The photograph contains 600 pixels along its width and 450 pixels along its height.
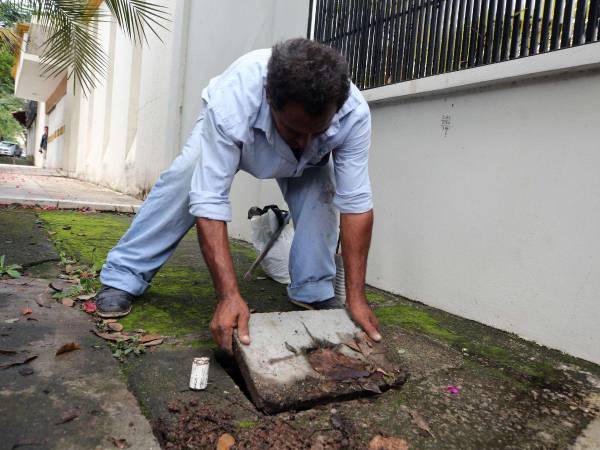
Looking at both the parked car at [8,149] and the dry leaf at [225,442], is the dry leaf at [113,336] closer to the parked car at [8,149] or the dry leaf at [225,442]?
the dry leaf at [225,442]

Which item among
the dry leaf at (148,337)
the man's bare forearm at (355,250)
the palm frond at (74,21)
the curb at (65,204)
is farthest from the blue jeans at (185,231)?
the curb at (65,204)

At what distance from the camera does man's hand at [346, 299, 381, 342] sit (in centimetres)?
168

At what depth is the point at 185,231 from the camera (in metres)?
2.07

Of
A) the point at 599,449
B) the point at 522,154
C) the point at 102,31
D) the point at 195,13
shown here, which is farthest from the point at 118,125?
the point at 599,449

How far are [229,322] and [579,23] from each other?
5.57 feet

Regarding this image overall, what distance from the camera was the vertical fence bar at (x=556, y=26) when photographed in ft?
6.27

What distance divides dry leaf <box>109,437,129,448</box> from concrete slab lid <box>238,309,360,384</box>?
0.39m

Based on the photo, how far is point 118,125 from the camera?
956 centimetres

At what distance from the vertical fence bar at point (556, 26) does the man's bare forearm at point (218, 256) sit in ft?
4.87

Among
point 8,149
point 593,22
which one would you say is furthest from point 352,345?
point 8,149

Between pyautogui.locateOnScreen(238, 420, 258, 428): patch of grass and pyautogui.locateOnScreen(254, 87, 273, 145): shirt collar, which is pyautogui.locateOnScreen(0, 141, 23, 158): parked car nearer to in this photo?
pyautogui.locateOnScreen(254, 87, 273, 145): shirt collar

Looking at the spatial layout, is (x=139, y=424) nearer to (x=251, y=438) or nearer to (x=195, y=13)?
(x=251, y=438)

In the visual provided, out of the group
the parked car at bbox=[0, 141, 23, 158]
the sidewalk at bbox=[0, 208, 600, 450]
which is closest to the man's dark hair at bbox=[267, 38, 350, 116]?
the sidewalk at bbox=[0, 208, 600, 450]

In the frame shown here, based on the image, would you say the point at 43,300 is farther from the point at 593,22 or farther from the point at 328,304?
the point at 593,22
